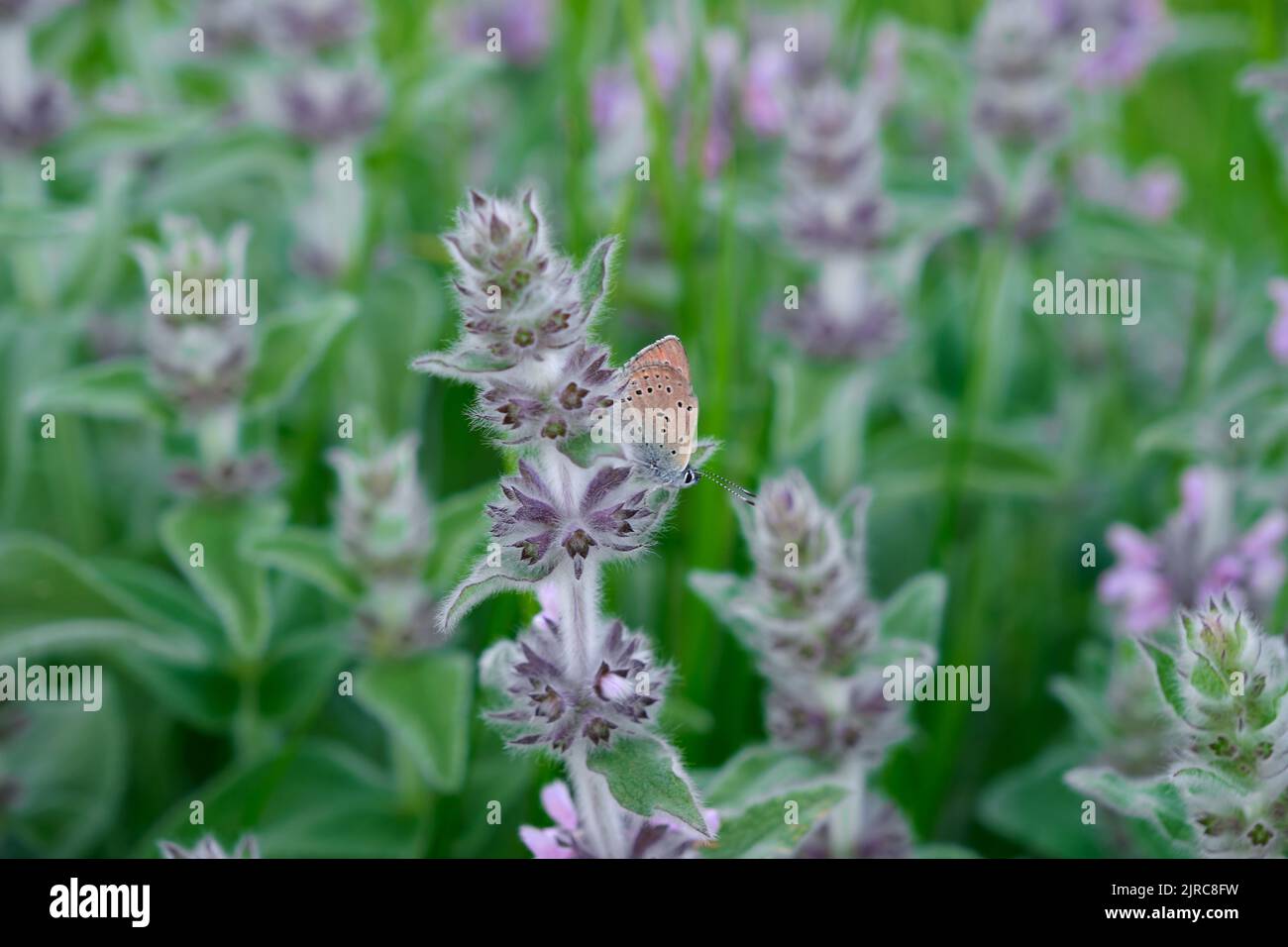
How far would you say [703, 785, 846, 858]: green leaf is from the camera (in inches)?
74.5

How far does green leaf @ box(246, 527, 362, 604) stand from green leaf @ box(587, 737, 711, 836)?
36.1 inches

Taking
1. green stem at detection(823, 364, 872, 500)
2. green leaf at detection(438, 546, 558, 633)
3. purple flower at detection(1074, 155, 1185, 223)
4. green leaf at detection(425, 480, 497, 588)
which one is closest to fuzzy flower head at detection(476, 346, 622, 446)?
green leaf at detection(438, 546, 558, 633)

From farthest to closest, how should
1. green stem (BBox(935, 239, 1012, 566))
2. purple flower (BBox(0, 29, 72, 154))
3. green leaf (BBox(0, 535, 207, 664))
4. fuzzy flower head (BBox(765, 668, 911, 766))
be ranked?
purple flower (BBox(0, 29, 72, 154)) → green stem (BBox(935, 239, 1012, 566)) → green leaf (BBox(0, 535, 207, 664)) → fuzzy flower head (BBox(765, 668, 911, 766))

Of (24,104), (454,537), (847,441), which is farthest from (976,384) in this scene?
(24,104)

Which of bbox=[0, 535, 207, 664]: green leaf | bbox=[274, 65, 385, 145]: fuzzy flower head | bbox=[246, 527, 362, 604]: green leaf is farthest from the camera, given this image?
bbox=[274, 65, 385, 145]: fuzzy flower head

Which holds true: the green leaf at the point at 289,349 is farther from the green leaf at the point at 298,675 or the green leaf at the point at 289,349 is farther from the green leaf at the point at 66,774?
the green leaf at the point at 66,774

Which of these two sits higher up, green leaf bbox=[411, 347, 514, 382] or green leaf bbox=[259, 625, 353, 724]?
green leaf bbox=[411, 347, 514, 382]

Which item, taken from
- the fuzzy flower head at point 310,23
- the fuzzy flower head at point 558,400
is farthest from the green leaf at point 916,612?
the fuzzy flower head at point 310,23

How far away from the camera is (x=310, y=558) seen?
8.18 ft

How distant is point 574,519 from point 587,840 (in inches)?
18.1

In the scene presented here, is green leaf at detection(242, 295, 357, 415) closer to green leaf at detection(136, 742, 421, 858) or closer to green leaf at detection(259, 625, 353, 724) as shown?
green leaf at detection(259, 625, 353, 724)

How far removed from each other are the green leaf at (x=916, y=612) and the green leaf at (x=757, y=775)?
317 mm

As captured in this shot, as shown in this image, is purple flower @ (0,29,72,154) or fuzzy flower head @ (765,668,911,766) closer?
fuzzy flower head @ (765,668,911,766)
